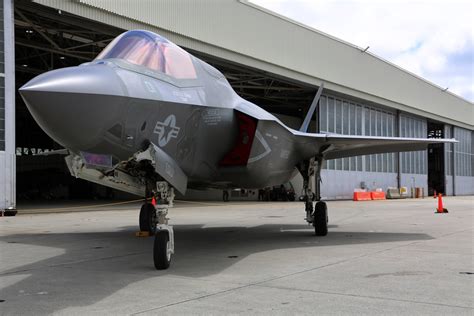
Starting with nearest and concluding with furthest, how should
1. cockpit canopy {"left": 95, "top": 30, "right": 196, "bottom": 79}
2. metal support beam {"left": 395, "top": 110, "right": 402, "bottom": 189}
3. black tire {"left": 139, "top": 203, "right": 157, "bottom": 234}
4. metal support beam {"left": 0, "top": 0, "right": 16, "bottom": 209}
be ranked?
cockpit canopy {"left": 95, "top": 30, "right": 196, "bottom": 79} < black tire {"left": 139, "top": 203, "right": 157, "bottom": 234} < metal support beam {"left": 0, "top": 0, "right": 16, "bottom": 209} < metal support beam {"left": 395, "top": 110, "right": 402, "bottom": 189}

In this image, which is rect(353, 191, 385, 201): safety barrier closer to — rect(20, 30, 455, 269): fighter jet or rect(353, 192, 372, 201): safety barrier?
rect(353, 192, 372, 201): safety barrier

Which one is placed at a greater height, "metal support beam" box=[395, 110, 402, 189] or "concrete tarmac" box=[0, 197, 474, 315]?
"metal support beam" box=[395, 110, 402, 189]

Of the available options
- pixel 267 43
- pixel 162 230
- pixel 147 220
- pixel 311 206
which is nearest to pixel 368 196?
pixel 267 43

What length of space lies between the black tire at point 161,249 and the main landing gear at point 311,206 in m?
5.34

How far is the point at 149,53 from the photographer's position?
6566mm

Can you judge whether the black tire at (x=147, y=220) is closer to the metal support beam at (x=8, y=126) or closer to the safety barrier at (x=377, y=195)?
the metal support beam at (x=8, y=126)

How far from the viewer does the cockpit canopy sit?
6.35 m

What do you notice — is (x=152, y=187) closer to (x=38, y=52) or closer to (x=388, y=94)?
(x=38, y=52)

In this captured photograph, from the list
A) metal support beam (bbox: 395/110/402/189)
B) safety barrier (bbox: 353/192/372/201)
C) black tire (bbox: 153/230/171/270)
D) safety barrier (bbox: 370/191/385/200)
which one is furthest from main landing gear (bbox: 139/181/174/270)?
metal support beam (bbox: 395/110/402/189)

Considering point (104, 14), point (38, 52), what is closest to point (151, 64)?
point (104, 14)

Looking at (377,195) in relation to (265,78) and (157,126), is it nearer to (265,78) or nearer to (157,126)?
(265,78)

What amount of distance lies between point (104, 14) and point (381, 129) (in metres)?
29.9

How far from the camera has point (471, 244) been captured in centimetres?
953

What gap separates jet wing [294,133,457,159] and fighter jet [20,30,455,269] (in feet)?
1.45
